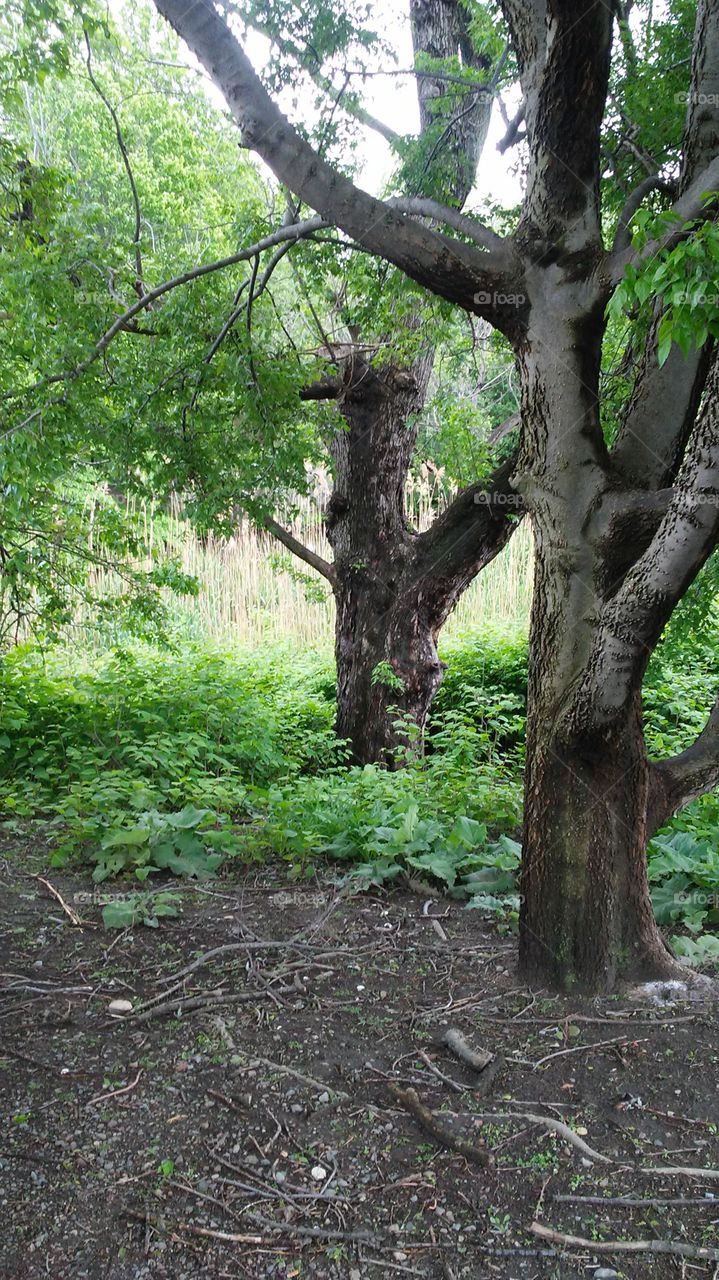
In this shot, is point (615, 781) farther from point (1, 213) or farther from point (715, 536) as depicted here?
point (1, 213)

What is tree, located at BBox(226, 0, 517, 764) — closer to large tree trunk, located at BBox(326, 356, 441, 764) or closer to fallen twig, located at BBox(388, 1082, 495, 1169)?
large tree trunk, located at BBox(326, 356, 441, 764)

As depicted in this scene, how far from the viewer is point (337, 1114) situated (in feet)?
7.92

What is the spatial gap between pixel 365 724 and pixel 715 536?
15.4 feet

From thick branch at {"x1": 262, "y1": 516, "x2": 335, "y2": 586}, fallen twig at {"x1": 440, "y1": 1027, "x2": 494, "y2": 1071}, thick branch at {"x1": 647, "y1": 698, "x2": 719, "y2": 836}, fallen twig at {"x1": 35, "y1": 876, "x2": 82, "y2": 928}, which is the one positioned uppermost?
thick branch at {"x1": 262, "y1": 516, "x2": 335, "y2": 586}

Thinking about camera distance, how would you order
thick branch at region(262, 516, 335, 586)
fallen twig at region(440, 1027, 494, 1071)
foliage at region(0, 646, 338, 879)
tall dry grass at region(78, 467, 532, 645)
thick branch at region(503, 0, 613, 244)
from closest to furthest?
fallen twig at region(440, 1027, 494, 1071) → thick branch at region(503, 0, 613, 244) → foliage at region(0, 646, 338, 879) → thick branch at region(262, 516, 335, 586) → tall dry grass at region(78, 467, 532, 645)

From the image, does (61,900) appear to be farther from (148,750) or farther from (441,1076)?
(148,750)

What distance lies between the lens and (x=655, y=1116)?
7.79 feet

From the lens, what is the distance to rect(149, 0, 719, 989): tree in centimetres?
288

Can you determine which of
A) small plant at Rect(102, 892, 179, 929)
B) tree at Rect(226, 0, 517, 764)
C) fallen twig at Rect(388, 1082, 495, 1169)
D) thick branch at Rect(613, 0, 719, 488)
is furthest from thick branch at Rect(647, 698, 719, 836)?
tree at Rect(226, 0, 517, 764)

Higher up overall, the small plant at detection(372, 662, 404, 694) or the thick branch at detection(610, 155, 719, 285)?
the thick branch at detection(610, 155, 719, 285)

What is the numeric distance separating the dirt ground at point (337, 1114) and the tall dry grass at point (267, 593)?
8.10 metres

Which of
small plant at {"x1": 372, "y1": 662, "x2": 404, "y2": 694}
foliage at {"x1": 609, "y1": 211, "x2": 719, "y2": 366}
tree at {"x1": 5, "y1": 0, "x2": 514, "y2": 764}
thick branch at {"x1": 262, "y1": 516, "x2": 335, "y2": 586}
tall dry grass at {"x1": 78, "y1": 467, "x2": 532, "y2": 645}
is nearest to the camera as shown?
foliage at {"x1": 609, "y1": 211, "x2": 719, "y2": 366}

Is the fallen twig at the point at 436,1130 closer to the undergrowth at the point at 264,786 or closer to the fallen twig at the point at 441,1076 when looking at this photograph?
the fallen twig at the point at 441,1076

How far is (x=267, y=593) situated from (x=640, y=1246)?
33.0 feet
